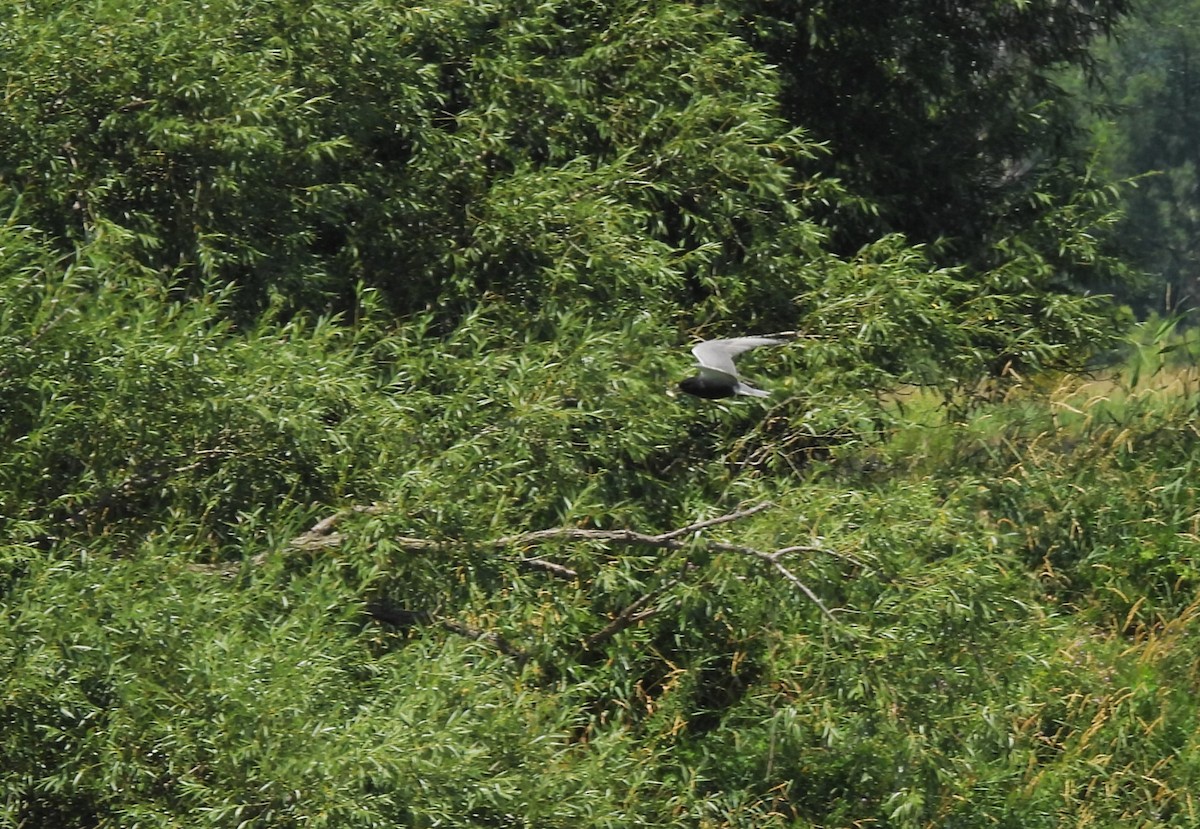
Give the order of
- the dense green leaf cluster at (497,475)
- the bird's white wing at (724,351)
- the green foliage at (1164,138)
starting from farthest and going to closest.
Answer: the green foliage at (1164,138) < the bird's white wing at (724,351) < the dense green leaf cluster at (497,475)

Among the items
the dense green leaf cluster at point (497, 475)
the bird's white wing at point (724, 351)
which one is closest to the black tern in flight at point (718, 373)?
the bird's white wing at point (724, 351)

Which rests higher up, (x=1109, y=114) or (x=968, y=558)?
(x=1109, y=114)

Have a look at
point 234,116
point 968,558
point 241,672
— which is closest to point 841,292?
point 968,558

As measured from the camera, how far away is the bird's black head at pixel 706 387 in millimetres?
6320

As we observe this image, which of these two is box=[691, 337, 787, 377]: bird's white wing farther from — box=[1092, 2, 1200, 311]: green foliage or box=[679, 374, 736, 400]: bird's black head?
box=[1092, 2, 1200, 311]: green foliage

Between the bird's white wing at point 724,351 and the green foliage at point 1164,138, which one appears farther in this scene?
the green foliage at point 1164,138

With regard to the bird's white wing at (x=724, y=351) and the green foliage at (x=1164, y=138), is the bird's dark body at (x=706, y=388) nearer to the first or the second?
the bird's white wing at (x=724, y=351)

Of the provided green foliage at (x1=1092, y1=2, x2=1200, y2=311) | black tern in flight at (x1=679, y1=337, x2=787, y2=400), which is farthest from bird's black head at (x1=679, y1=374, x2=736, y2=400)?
green foliage at (x1=1092, y1=2, x2=1200, y2=311)

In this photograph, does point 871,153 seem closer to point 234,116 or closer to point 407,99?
point 407,99

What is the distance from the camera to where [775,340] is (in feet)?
22.0

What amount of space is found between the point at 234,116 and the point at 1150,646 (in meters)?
4.59

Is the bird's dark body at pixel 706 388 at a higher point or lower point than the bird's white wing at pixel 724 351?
lower

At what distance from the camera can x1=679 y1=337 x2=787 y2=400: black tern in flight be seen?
627 cm

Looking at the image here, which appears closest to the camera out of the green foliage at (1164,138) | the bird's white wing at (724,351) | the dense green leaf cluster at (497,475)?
the dense green leaf cluster at (497,475)
